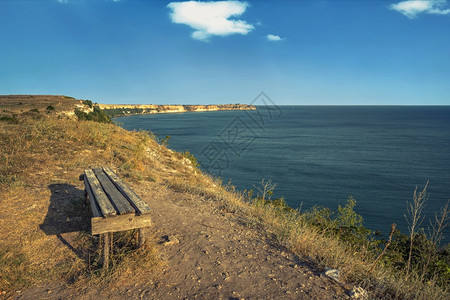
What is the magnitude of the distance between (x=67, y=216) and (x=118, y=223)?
2.55m

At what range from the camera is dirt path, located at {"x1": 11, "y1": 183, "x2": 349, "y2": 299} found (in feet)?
12.0

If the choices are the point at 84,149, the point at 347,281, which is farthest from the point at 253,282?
the point at 84,149

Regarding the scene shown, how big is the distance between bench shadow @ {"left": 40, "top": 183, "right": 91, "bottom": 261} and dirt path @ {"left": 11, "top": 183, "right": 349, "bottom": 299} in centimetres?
133

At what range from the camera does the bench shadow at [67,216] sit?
5.04 meters

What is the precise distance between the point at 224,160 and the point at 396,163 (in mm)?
28431

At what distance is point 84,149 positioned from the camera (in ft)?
35.7

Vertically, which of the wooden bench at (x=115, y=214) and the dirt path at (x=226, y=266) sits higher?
the wooden bench at (x=115, y=214)

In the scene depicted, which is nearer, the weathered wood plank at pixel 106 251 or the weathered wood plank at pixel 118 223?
the weathered wood plank at pixel 118 223

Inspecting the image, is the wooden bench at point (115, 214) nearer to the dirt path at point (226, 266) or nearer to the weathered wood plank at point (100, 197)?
the weathered wood plank at point (100, 197)

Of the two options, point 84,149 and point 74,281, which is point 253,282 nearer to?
point 74,281

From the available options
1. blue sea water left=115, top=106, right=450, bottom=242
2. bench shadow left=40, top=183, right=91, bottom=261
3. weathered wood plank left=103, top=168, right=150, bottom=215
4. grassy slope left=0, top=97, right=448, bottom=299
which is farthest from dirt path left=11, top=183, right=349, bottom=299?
blue sea water left=115, top=106, right=450, bottom=242

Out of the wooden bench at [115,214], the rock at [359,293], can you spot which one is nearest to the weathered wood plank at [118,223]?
the wooden bench at [115,214]

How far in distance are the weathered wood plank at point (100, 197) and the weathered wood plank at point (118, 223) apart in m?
0.10

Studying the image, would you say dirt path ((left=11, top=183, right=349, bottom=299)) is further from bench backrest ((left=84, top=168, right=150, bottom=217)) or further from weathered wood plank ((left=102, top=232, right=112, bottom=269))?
bench backrest ((left=84, top=168, right=150, bottom=217))
